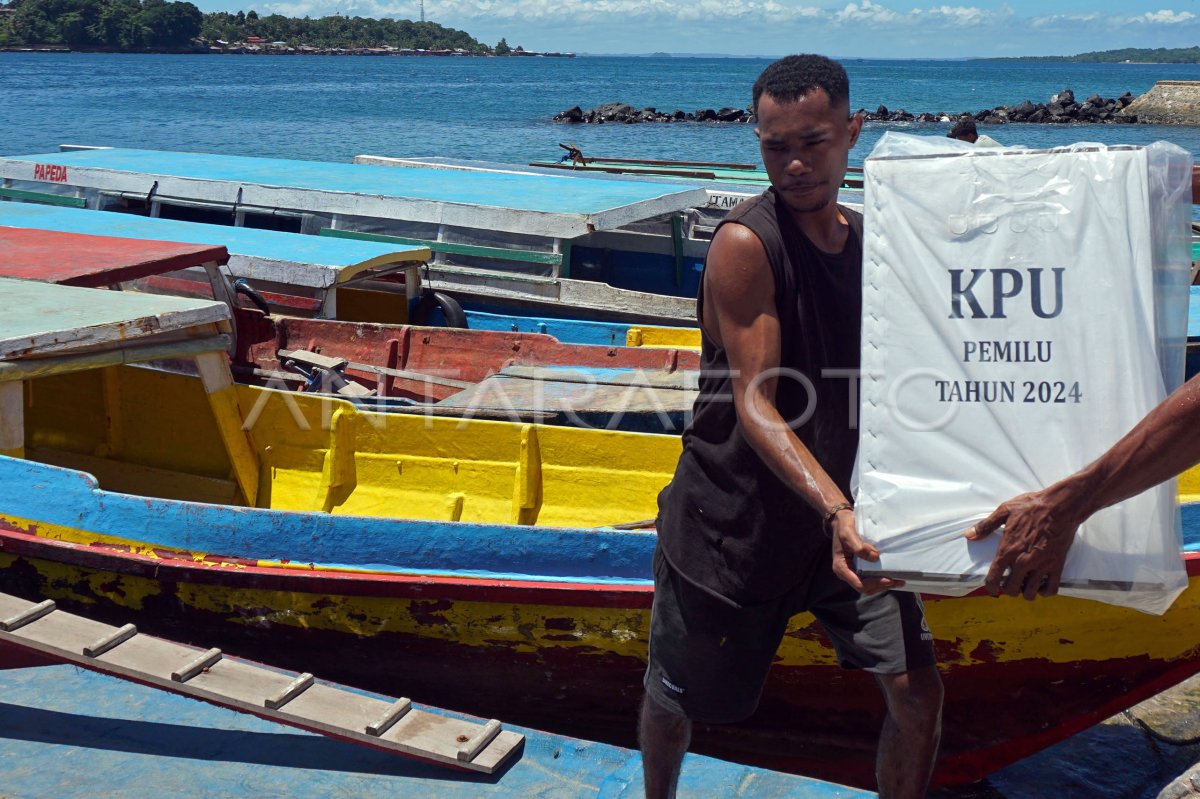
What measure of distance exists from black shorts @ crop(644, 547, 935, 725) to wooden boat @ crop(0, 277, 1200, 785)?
176cm

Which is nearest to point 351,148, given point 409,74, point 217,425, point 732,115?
point 732,115

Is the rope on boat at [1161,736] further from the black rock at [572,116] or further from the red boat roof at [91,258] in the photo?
the black rock at [572,116]

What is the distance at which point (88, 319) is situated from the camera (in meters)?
4.90

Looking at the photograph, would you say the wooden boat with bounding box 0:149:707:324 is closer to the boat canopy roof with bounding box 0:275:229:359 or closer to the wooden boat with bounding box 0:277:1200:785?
the wooden boat with bounding box 0:277:1200:785

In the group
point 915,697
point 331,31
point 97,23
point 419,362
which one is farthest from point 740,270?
point 331,31

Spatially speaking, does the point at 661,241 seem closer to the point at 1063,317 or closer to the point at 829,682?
the point at 829,682

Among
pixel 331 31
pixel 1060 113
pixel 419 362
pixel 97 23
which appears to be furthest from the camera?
pixel 331 31

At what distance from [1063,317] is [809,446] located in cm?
66

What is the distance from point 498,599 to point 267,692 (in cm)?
119

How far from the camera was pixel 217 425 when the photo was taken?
19.0 ft

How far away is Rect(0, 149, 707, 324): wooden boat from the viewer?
8.76 m

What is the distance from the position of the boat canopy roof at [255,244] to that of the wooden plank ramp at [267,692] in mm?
3737

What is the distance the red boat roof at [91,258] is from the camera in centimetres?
584

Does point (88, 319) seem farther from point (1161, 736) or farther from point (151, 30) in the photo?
point (151, 30)
